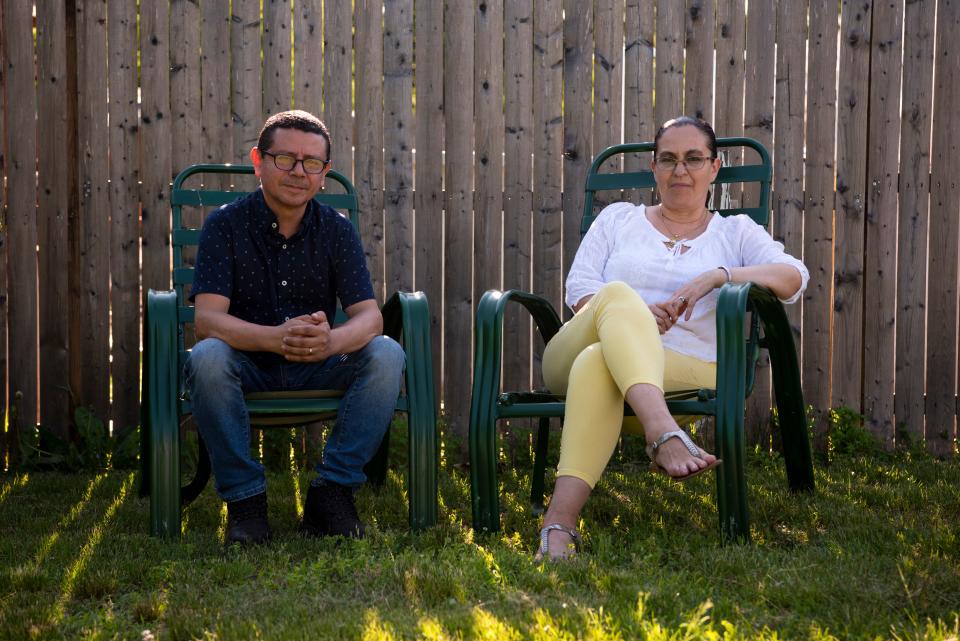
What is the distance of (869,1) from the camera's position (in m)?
4.07

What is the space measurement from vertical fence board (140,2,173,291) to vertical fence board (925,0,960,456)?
3.02 m

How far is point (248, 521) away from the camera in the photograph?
266 cm

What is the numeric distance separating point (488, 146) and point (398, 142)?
1.15 feet

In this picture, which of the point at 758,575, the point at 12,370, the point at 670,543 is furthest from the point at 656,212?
the point at 12,370

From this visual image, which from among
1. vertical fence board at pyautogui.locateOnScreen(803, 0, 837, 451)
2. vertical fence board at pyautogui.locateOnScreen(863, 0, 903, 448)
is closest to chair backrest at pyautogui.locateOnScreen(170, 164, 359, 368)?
vertical fence board at pyautogui.locateOnScreen(803, 0, 837, 451)

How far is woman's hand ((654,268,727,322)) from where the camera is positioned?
2846 millimetres

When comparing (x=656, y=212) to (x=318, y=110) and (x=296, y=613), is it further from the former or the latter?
(x=296, y=613)

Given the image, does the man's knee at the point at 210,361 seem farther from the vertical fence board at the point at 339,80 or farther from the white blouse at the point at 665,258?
the vertical fence board at the point at 339,80

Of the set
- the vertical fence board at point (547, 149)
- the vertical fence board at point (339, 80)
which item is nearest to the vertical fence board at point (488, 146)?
the vertical fence board at point (547, 149)

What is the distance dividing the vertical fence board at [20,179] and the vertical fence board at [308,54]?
0.99 metres

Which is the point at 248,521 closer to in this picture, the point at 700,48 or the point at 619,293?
the point at 619,293

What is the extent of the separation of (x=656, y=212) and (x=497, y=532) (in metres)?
1.23

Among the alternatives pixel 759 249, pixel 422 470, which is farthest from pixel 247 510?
pixel 759 249

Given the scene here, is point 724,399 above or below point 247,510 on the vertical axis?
above
